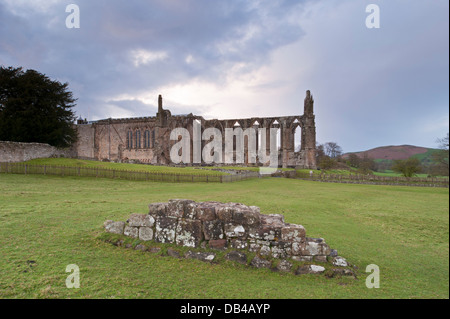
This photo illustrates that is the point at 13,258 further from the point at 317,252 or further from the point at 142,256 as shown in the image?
the point at 317,252

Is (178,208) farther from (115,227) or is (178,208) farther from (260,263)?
(260,263)

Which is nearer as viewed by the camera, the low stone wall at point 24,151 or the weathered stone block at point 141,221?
the weathered stone block at point 141,221

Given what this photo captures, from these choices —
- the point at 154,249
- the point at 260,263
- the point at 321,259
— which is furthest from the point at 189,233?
the point at 321,259

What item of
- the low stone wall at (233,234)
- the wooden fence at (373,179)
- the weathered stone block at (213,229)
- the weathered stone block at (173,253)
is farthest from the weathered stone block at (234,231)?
the wooden fence at (373,179)

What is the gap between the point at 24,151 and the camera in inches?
920

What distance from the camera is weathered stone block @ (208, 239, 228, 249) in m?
4.64

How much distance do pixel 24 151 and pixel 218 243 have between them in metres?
27.4

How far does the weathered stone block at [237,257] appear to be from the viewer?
14.3ft

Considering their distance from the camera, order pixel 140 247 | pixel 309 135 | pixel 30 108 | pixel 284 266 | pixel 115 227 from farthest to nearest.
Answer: pixel 309 135 → pixel 30 108 → pixel 115 227 → pixel 140 247 → pixel 284 266

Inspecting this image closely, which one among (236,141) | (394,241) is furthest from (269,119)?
(394,241)

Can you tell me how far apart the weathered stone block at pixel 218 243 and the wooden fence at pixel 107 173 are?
17092mm

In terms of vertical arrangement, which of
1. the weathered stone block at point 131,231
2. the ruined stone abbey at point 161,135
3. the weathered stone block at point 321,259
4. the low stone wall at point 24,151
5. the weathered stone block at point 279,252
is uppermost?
the ruined stone abbey at point 161,135

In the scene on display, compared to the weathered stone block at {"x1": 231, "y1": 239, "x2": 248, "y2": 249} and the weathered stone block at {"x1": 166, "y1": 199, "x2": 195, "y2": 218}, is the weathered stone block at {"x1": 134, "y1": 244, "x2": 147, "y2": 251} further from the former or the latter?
the weathered stone block at {"x1": 231, "y1": 239, "x2": 248, "y2": 249}

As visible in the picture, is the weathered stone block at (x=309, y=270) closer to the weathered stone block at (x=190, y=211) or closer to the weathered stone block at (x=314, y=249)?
the weathered stone block at (x=314, y=249)
